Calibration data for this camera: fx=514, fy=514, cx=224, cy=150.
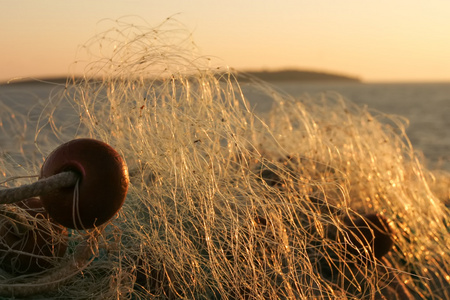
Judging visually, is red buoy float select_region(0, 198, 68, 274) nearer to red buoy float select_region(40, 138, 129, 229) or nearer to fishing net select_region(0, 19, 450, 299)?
fishing net select_region(0, 19, 450, 299)

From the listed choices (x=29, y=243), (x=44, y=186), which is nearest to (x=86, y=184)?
(x=44, y=186)

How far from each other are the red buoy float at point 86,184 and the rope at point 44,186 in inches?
1.6

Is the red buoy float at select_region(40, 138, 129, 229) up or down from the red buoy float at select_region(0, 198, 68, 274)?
up

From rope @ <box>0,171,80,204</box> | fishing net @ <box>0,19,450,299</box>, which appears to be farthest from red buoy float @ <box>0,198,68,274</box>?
rope @ <box>0,171,80,204</box>

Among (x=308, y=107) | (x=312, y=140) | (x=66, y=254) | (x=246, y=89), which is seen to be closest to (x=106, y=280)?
(x=66, y=254)

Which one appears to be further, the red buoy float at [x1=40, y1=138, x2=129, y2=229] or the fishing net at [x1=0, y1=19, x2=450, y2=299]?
the fishing net at [x1=0, y1=19, x2=450, y2=299]

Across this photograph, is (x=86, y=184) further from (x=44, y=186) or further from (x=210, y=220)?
(x=210, y=220)

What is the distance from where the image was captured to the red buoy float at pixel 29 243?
3.08 meters

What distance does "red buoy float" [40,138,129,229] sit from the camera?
7.71 feet

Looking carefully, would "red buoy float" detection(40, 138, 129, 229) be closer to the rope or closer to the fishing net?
the rope

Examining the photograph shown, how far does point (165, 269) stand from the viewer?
9.93ft

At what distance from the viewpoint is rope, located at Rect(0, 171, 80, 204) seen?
2.30m

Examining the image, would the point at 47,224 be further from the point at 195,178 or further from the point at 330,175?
the point at 330,175

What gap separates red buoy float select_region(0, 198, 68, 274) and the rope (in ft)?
2.17
